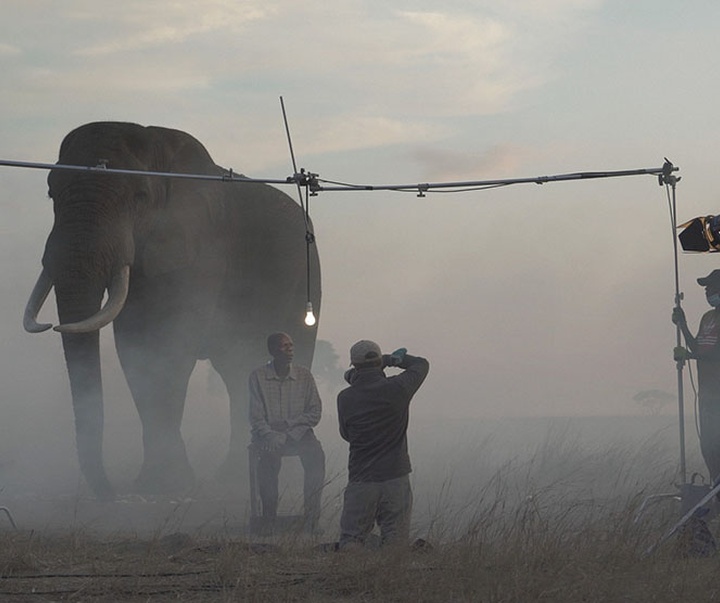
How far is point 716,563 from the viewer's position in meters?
9.05

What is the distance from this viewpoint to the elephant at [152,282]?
587 inches

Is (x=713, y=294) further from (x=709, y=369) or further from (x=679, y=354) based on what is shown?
(x=679, y=354)

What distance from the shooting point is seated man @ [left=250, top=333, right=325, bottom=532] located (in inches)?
499

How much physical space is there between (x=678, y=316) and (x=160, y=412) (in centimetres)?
651

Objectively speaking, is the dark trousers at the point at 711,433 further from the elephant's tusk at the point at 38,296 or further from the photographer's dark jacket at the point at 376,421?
the elephant's tusk at the point at 38,296

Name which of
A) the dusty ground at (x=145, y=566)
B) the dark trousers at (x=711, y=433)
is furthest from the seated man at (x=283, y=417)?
the dark trousers at (x=711, y=433)

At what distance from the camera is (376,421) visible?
1032cm

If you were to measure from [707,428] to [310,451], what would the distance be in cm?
322

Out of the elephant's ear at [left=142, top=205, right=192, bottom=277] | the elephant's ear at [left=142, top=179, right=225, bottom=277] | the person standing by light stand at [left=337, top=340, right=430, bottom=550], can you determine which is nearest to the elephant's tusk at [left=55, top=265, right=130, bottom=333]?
the elephant's ear at [left=142, top=205, right=192, bottom=277]

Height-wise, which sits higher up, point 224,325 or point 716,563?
point 224,325

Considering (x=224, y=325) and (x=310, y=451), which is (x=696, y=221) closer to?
(x=310, y=451)

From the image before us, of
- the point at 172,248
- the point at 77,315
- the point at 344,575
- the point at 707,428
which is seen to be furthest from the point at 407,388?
the point at 172,248

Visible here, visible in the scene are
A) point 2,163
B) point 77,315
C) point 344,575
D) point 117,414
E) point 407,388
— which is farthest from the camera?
point 117,414

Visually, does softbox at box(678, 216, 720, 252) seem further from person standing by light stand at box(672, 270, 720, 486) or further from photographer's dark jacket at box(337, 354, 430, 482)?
photographer's dark jacket at box(337, 354, 430, 482)
